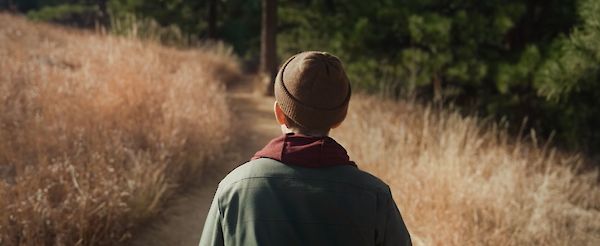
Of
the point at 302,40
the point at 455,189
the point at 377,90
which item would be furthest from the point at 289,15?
the point at 455,189

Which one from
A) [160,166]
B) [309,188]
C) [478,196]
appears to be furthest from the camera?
[160,166]

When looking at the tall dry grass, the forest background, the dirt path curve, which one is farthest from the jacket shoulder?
the forest background

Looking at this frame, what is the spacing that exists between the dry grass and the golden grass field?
0.01 metres

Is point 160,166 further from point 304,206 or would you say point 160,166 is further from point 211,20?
point 211,20

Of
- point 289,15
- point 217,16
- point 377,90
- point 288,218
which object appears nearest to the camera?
point 288,218

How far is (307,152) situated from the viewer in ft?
5.15

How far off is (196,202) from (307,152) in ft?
9.08

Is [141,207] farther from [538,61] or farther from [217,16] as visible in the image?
[217,16]

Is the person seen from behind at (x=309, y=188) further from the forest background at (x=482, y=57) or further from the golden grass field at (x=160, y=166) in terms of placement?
the forest background at (x=482, y=57)

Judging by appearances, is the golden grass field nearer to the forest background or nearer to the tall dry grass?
the tall dry grass

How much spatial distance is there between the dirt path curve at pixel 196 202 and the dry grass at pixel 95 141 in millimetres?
110

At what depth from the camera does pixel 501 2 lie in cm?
600

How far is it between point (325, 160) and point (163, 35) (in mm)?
11380

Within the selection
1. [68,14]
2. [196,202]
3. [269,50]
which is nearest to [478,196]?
[196,202]
